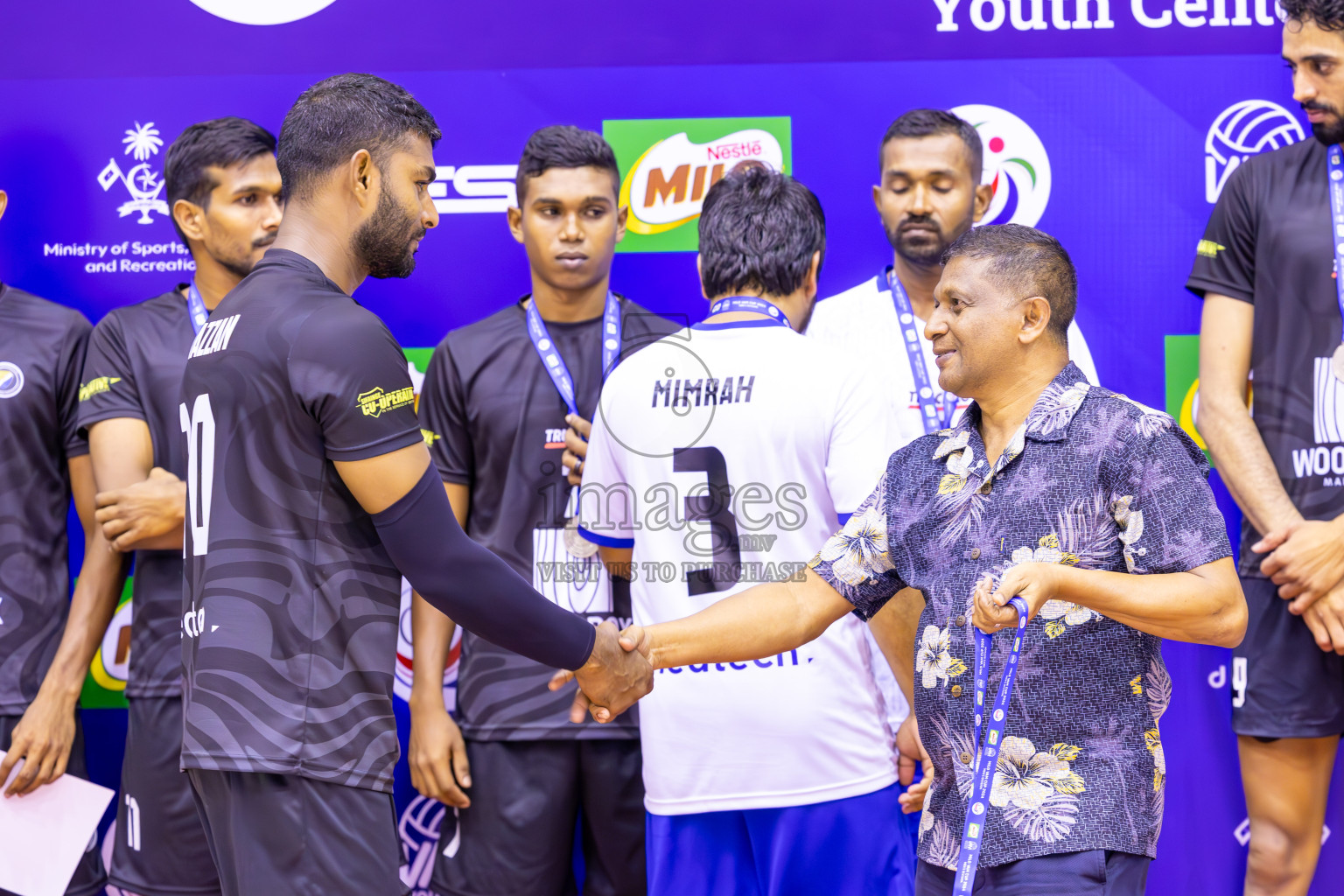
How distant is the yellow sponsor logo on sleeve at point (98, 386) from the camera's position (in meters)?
3.61

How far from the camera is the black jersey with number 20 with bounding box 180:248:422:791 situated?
84.8 inches

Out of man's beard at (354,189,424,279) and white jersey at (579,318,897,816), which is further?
white jersey at (579,318,897,816)

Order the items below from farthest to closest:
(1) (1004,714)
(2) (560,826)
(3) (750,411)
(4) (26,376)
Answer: (4) (26,376) < (2) (560,826) < (3) (750,411) < (1) (1004,714)

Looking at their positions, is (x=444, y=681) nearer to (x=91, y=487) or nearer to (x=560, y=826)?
(x=560, y=826)

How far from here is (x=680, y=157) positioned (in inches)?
160

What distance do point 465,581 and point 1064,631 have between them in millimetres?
1112

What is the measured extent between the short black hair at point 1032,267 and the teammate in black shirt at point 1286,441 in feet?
4.54

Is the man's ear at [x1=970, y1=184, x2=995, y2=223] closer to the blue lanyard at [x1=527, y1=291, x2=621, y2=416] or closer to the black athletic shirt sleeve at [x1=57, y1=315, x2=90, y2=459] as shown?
the blue lanyard at [x1=527, y1=291, x2=621, y2=416]

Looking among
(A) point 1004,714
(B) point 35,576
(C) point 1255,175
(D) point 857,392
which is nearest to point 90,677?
(B) point 35,576

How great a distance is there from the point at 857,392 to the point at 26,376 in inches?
101

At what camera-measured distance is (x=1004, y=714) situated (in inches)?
81.7

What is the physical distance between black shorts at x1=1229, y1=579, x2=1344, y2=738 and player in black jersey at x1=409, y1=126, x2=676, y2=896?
5.90 ft

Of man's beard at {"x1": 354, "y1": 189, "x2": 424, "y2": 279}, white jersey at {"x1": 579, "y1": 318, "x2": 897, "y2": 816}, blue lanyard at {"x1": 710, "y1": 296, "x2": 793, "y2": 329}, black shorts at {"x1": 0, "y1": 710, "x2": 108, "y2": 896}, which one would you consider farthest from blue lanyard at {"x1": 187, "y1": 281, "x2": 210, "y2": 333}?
blue lanyard at {"x1": 710, "y1": 296, "x2": 793, "y2": 329}

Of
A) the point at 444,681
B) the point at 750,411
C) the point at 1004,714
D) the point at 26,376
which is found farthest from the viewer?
the point at 444,681
